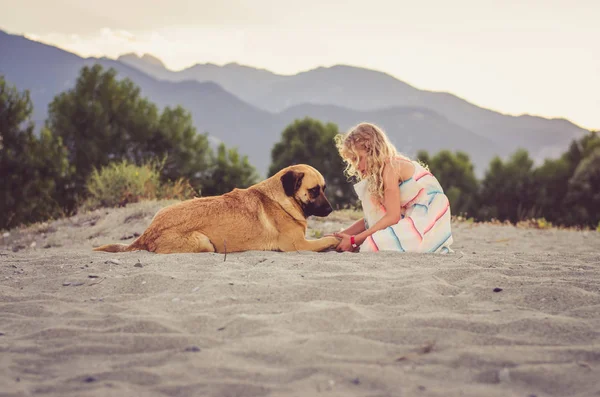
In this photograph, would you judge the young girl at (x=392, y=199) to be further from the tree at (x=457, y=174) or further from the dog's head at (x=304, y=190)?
the tree at (x=457, y=174)

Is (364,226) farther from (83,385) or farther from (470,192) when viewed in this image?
(470,192)

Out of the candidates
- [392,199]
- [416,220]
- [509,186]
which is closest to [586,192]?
[509,186]

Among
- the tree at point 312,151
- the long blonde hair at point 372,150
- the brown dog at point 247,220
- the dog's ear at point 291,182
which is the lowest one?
the brown dog at point 247,220

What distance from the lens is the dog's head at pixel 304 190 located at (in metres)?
6.30

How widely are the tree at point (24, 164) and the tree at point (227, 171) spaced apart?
33.0ft

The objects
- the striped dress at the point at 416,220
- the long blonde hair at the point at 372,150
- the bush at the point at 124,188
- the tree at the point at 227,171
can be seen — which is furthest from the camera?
the tree at the point at 227,171

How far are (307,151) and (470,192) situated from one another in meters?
17.6

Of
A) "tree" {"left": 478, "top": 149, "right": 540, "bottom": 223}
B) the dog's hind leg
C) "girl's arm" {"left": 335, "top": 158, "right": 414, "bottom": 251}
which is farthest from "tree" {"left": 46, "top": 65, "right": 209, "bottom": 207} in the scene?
"girl's arm" {"left": 335, "top": 158, "right": 414, "bottom": 251}

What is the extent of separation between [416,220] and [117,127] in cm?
3667

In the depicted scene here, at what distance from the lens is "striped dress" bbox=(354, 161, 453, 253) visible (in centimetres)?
613

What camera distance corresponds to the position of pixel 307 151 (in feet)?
158

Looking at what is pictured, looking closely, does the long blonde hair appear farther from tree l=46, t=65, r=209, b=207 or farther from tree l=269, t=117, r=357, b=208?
tree l=269, t=117, r=357, b=208

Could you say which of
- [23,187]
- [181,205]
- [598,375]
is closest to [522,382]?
[598,375]

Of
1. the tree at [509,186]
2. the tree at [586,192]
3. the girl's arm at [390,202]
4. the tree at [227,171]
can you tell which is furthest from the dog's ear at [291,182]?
the tree at [509,186]
